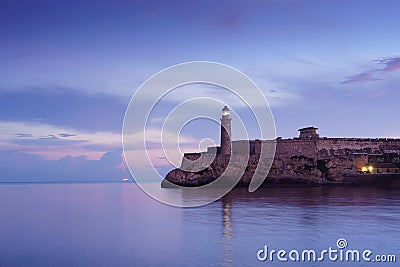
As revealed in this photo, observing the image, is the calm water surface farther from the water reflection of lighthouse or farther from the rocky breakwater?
the rocky breakwater

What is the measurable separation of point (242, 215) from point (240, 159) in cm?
1832

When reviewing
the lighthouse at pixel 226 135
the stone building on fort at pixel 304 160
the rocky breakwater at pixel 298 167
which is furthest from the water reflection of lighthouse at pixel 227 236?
the lighthouse at pixel 226 135

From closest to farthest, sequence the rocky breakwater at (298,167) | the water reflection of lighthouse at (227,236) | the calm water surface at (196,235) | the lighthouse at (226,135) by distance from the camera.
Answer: the water reflection of lighthouse at (227,236)
the calm water surface at (196,235)
the rocky breakwater at (298,167)
the lighthouse at (226,135)

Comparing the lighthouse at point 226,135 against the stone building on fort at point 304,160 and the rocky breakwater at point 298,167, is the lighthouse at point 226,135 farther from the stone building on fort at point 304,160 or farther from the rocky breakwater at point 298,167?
the rocky breakwater at point 298,167

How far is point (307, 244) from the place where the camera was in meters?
11.4

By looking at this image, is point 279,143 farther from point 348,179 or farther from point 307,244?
point 307,244

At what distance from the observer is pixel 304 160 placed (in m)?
36.2

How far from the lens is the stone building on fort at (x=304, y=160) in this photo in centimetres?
3566

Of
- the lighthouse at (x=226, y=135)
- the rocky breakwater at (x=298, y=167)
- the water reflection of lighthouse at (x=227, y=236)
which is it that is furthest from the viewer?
the lighthouse at (x=226, y=135)

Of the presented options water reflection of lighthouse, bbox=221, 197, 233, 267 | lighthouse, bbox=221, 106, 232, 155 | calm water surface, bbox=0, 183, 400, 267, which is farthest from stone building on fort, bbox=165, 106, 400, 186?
water reflection of lighthouse, bbox=221, 197, 233, 267

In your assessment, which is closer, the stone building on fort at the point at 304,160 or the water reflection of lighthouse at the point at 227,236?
the water reflection of lighthouse at the point at 227,236

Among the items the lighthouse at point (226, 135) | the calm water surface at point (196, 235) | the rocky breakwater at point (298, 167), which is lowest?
the calm water surface at point (196, 235)

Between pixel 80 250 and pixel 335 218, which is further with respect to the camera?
pixel 335 218

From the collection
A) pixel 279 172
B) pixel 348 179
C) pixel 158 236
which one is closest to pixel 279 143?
pixel 279 172
